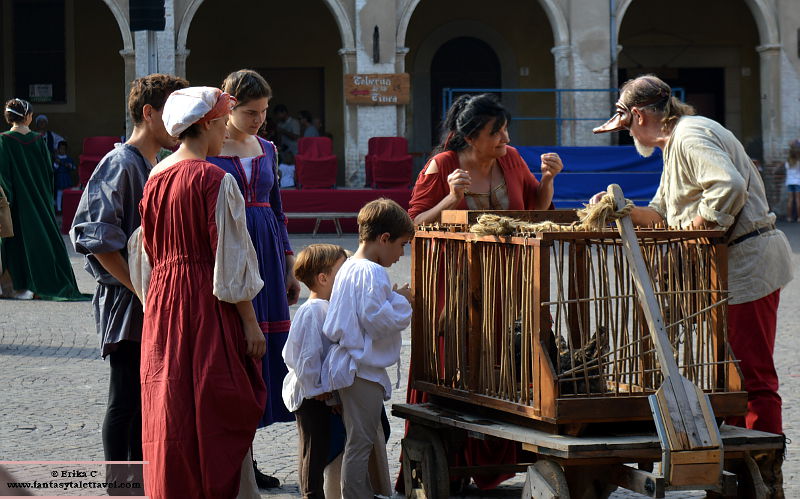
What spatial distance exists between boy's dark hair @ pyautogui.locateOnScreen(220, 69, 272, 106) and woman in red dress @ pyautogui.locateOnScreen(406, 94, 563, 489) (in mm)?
777

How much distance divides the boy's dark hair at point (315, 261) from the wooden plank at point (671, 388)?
48.9 inches

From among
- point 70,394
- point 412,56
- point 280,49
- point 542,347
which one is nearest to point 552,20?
point 412,56

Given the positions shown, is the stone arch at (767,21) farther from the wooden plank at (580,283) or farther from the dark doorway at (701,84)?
the wooden plank at (580,283)

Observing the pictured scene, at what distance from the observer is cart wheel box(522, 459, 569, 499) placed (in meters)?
3.91

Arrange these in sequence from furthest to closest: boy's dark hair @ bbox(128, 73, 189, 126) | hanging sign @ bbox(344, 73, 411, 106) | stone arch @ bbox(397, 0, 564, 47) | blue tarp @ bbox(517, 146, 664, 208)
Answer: stone arch @ bbox(397, 0, 564, 47) < hanging sign @ bbox(344, 73, 411, 106) < blue tarp @ bbox(517, 146, 664, 208) < boy's dark hair @ bbox(128, 73, 189, 126)

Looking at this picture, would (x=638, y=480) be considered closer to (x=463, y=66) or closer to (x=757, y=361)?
(x=757, y=361)

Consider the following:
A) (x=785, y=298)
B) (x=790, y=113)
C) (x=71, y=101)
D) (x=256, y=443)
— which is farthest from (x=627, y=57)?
(x=256, y=443)

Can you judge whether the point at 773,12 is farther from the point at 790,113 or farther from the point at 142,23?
the point at 142,23

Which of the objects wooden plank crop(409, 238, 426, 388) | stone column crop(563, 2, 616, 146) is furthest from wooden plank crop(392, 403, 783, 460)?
stone column crop(563, 2, 616, 146)

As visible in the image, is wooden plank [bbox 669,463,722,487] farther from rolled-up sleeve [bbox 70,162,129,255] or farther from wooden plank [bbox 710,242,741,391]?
rolled-up sleeve [bbox 70,162,129,255]

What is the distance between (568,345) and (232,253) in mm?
1169

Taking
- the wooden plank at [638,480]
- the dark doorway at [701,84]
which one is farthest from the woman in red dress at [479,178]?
the dark doorway at [701,84]

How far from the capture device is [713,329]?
13.8ft

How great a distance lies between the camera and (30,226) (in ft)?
37.0
